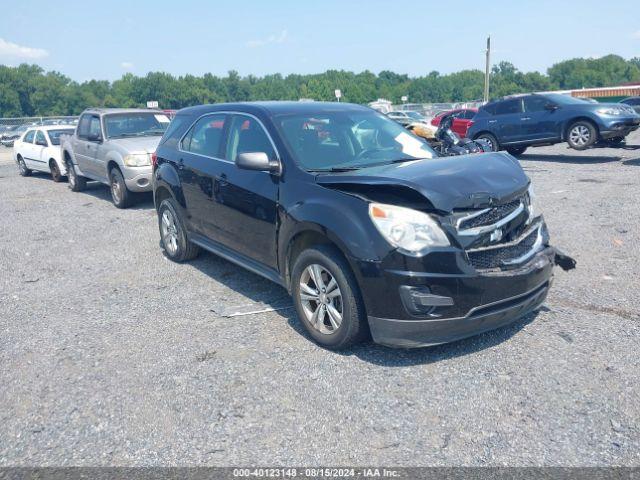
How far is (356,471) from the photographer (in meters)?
2.90

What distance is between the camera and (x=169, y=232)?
683 cm

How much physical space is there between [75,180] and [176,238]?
741 cm

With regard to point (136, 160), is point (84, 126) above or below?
above

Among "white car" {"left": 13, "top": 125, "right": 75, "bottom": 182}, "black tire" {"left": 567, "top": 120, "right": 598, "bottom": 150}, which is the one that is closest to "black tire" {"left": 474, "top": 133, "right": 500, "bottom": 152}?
"black tire" {"left": 567, "top": 120, "right": 598, "bottom": 150}

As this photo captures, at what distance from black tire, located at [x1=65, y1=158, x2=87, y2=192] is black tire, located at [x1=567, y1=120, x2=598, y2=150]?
38.5 ft

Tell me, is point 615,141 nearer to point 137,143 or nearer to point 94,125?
point 137,143

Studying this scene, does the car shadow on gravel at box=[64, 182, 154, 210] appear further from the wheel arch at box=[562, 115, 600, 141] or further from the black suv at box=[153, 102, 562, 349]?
the wheel arch at box=[562, 115, 600, 141]

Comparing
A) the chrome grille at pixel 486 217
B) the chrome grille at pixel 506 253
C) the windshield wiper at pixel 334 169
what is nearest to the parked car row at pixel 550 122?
the windshield wiper at pixel 334 169

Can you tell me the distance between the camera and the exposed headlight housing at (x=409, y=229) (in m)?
3.68

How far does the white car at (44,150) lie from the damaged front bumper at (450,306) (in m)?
12.3

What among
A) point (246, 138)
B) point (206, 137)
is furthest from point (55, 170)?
point (246, 138)

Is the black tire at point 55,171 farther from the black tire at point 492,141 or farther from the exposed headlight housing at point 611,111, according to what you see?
the exposed headlight housing at point 611,111

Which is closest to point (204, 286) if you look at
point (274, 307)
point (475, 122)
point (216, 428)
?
point (274, 307)

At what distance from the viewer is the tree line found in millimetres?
107750
